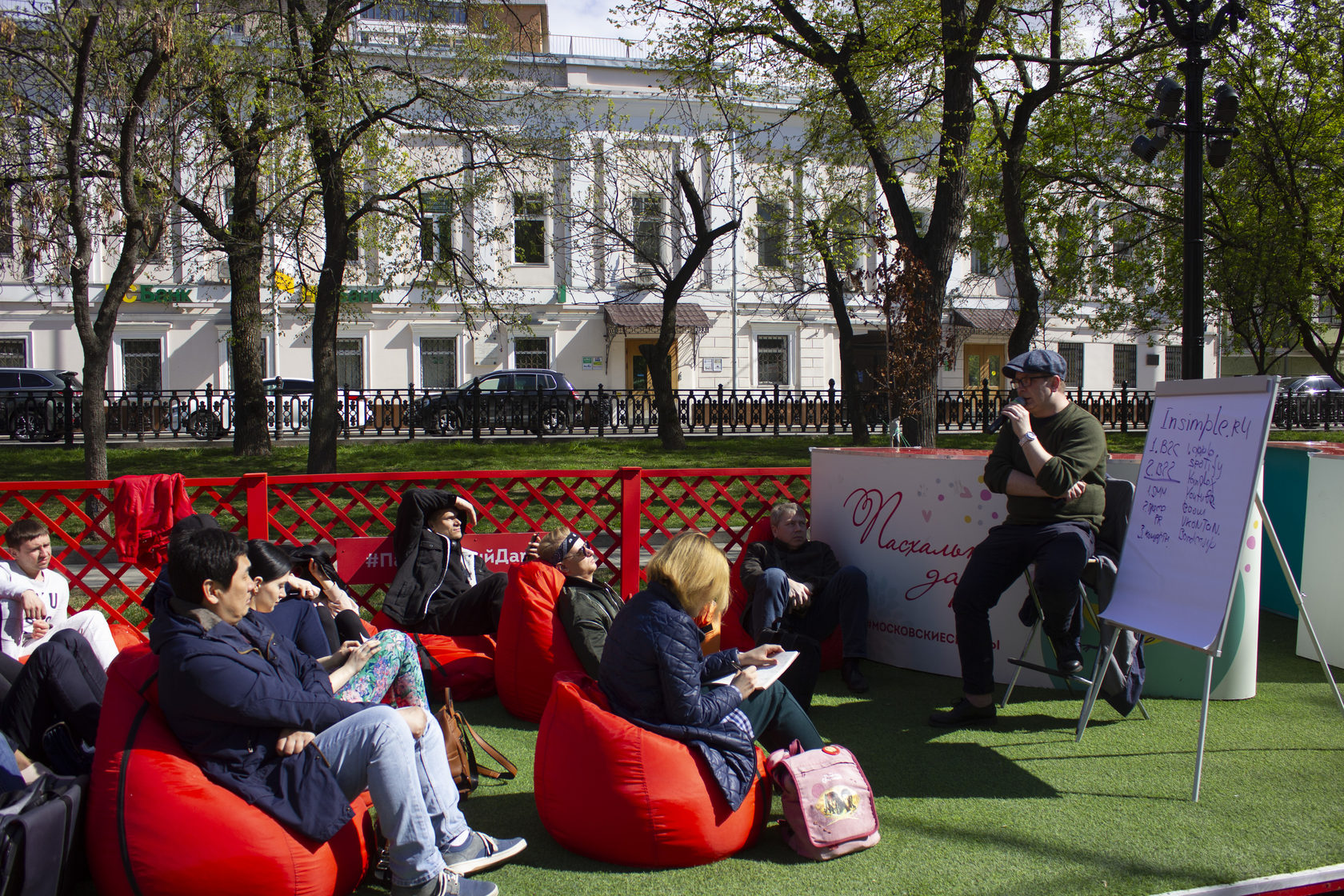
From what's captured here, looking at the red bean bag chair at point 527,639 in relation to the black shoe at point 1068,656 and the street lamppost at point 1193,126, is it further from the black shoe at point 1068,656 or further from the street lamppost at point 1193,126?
the street lamppost at point 1193,126

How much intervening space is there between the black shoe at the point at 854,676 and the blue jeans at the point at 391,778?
2.78m

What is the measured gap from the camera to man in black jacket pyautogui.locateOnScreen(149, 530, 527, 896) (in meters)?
2.75

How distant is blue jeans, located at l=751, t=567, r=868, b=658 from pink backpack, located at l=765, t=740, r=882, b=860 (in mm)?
1815

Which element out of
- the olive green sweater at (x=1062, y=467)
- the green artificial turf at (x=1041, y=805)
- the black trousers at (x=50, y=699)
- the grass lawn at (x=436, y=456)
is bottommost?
the green artificial turf at (x=1041, y=805)

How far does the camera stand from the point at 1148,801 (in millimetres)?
3650

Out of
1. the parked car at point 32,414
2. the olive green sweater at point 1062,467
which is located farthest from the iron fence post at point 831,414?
the parked car at point 32,414

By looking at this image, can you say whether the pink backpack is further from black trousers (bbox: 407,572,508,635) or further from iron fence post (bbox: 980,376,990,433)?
iron fence post (bbox: 980,376,990,433)

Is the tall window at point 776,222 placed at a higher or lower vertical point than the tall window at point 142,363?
higher

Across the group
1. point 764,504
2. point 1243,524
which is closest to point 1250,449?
point 1243,524

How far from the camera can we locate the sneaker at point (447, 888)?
2.85 metres

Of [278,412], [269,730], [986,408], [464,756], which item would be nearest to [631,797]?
[464,756]

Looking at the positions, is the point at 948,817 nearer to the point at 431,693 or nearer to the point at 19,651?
the point at 431,693

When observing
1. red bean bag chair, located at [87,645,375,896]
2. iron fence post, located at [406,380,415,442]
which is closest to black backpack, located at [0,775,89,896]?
red bean bag chair, located at [87,645,375,896]

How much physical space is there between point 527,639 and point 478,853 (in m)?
1.68
